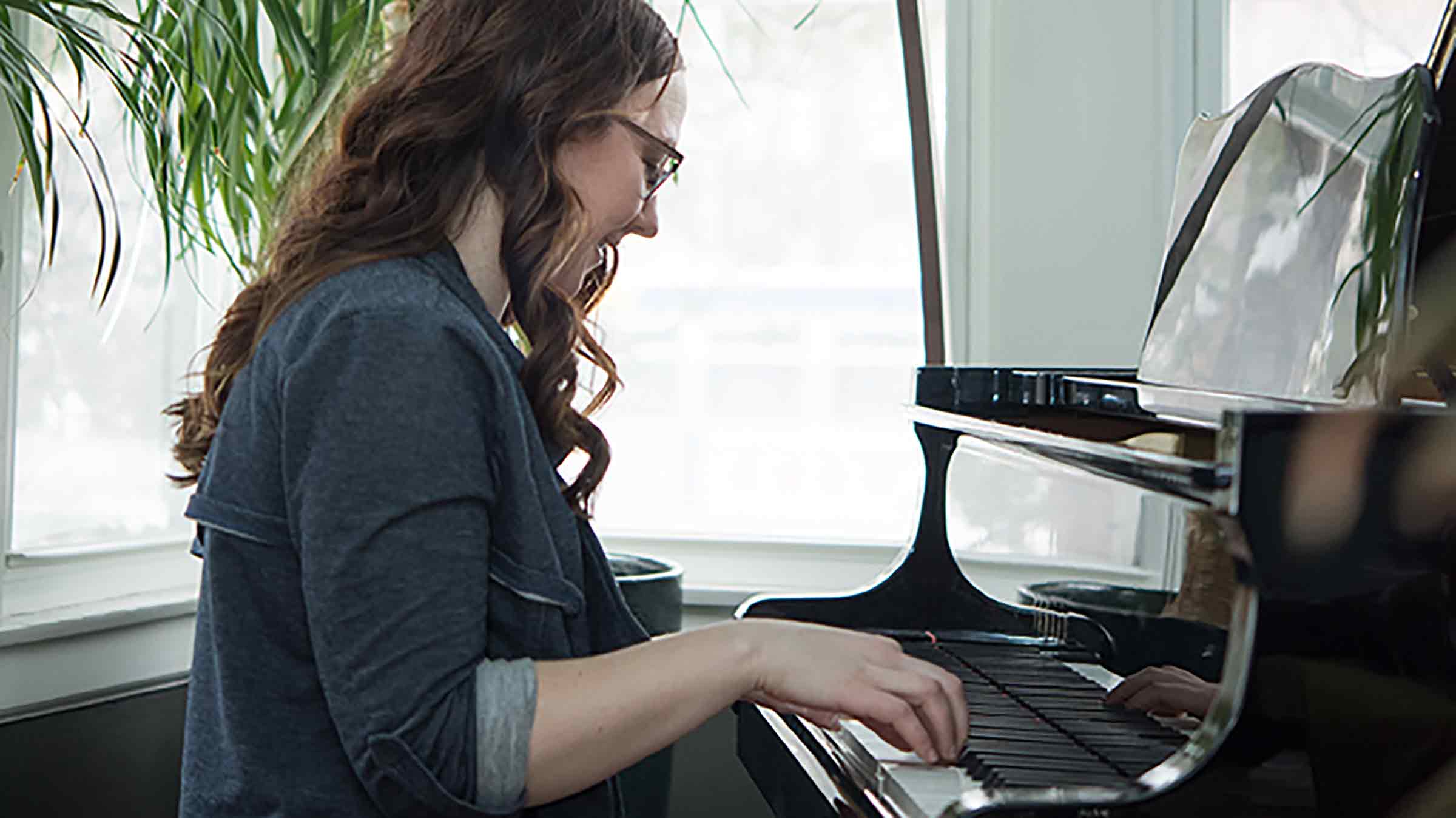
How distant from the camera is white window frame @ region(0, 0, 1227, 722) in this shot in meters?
1.88

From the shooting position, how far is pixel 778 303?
8.14 ft

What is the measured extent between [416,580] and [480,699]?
0.10 meters

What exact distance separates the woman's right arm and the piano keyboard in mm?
48

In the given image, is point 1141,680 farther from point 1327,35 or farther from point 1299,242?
point 1327,35

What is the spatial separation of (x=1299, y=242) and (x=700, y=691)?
606mm

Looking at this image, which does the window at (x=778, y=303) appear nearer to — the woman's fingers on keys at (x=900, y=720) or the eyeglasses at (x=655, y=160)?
the eyeglasses at (x=655, y=160)

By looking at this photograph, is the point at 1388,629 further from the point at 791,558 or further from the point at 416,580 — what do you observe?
the point at 791,558

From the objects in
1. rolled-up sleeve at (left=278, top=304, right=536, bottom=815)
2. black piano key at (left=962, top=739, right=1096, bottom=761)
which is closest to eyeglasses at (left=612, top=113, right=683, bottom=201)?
rolled-up sleeve at (left=278, top=304, right=536, bottom=815)

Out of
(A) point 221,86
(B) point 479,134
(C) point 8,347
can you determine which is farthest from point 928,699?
(C) point 8,347

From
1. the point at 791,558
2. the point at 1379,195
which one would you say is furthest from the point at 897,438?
the point at 1379,195

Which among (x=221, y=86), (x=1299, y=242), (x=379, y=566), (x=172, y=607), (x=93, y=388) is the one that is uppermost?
(x=221, y=86)

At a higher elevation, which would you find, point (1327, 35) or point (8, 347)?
point (1327, 35)

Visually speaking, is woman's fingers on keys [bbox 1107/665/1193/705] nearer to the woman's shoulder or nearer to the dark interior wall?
the woman's shoulder

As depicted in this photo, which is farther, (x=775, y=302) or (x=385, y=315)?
(x=775, y=302)
